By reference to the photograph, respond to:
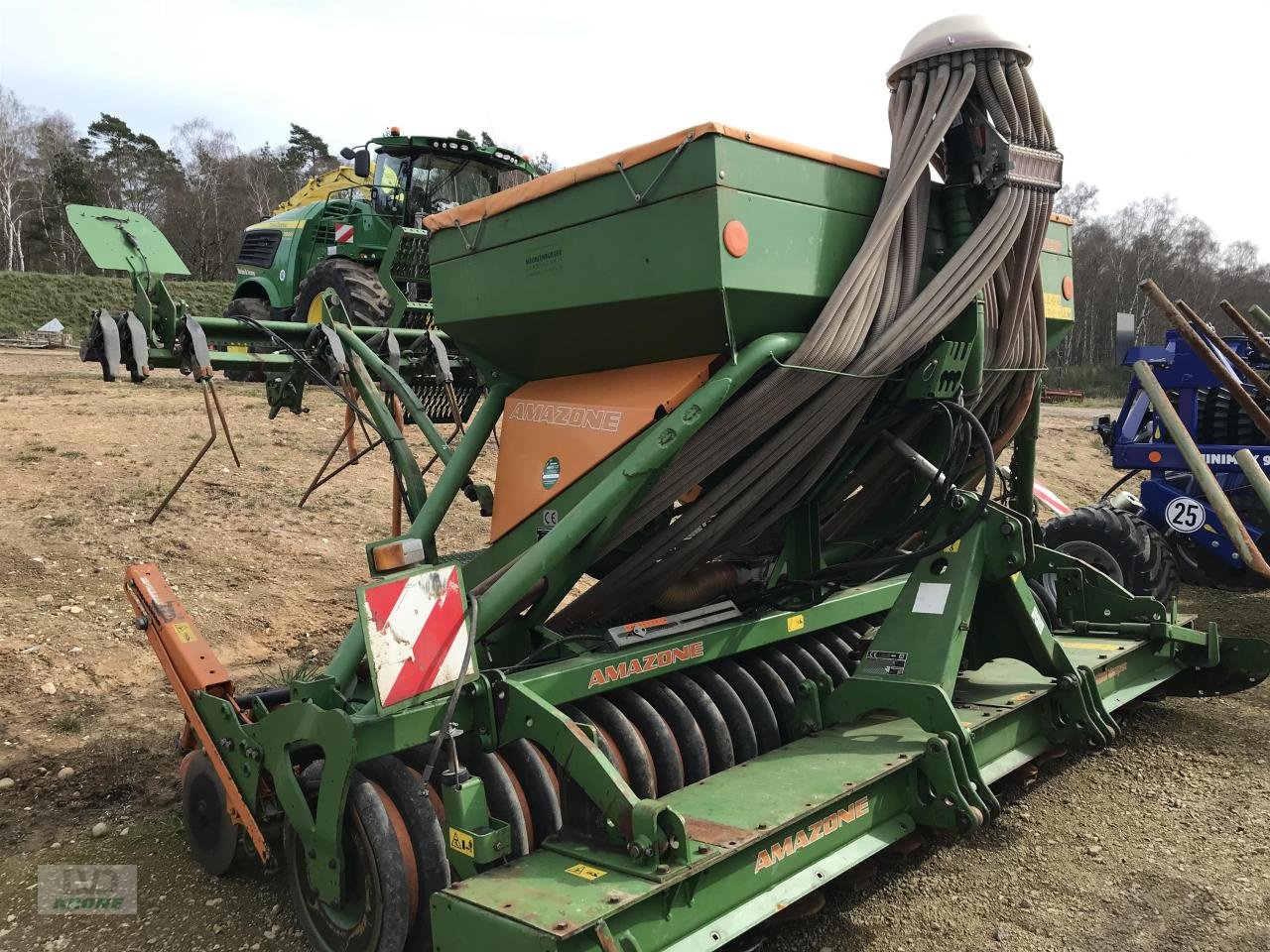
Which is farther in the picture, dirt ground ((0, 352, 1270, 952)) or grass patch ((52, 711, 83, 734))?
grass patch ((52, 711, 83, 734))

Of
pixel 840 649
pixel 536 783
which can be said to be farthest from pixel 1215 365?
pixel 536 783

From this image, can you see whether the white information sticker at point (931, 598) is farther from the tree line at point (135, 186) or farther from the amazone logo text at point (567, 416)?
the tree line at point (135, 186)

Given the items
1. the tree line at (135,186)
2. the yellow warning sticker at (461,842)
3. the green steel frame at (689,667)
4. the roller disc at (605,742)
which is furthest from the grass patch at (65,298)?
the yellow warning sticker at (461,842)

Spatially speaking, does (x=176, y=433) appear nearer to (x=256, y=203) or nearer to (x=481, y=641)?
(x=481, y=641)

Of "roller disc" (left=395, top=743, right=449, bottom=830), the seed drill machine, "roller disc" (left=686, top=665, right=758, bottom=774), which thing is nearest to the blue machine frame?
the seed drill machine

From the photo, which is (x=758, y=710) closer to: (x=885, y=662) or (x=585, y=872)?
(x=885, y=662)

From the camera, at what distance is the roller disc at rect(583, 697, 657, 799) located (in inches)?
122

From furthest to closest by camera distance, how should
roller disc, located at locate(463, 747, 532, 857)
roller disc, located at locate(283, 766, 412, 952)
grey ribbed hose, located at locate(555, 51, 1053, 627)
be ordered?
grey ribbed hose, located at locate(555, 51, 1053, 627) → roller disc, located at locate(463, 747, 532, 857) → roller disc, located at locate(283, 766, 412, 952)

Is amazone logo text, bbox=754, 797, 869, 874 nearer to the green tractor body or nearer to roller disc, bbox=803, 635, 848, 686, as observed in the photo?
roller disc, bbox=803, 635, 848, 686

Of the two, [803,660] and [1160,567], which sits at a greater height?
[803,660]

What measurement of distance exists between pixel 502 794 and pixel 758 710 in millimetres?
1113

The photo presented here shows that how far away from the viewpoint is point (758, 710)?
3.57 metres

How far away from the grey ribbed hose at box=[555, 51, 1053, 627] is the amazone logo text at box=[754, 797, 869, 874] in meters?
1.07

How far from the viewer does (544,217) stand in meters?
3.38
